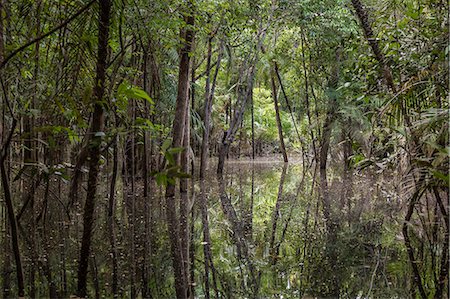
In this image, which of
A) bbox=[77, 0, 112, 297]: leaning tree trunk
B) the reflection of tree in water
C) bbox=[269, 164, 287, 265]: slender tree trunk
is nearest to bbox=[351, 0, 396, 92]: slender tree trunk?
bbox=[269, 164, 287, 265]: slender tree trunk

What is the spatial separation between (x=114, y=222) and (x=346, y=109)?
12433 mm

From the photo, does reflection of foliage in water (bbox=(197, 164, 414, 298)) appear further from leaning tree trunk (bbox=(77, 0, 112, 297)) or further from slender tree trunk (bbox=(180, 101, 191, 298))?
leaning tree trunk (bbox=(77, 0, 112, 297))

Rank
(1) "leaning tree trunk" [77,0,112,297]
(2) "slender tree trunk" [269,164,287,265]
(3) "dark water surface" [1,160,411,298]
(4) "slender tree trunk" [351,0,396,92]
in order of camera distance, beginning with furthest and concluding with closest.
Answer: (4) "slender tree trunk" [351,0,396,92] < (2) "slender tree trunk" [269,164,287,265] < (3) "dark water surface" [1,160,411,298] < (1) "leaning tree trunk" [77,0,112,297]

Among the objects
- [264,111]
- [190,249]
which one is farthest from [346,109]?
[264,111]

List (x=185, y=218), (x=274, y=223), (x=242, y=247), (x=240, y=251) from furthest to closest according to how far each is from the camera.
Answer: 1. (x=185, y=218)
2. (x=274, y=223)
3. (x=242, y=247)
4. (x=240, y=251)

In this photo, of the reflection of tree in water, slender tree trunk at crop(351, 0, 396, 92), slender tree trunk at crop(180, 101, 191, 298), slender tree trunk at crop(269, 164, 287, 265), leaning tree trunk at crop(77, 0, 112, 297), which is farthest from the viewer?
slender tree trunk at crop(351, 0, 396, 92)

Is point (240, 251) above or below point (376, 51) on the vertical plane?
below

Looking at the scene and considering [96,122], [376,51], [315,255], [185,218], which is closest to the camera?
[96,122]

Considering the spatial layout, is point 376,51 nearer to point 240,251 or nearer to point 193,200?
point 240,251

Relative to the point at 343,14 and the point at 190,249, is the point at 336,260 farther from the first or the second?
the point at 343,14

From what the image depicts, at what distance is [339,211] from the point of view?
30.2 ft

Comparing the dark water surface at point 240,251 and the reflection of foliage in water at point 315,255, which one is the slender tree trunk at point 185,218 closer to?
the dark water surface at point 240,251

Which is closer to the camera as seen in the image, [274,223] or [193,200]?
[274,223]

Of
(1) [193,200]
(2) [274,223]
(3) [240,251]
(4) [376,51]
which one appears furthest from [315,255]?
(1) [193,200]
